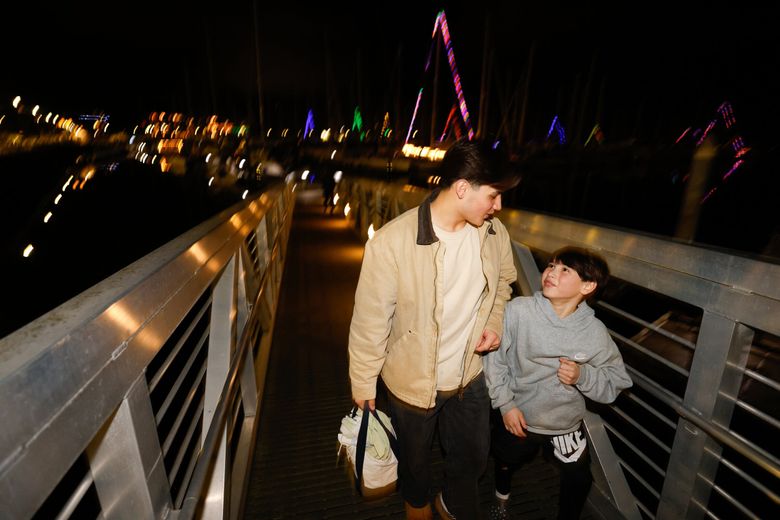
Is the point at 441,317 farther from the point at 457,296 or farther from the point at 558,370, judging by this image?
the point at 558,370

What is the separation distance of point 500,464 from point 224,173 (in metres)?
43.8

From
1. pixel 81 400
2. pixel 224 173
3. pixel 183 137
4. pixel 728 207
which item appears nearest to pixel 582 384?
pixel 81 400

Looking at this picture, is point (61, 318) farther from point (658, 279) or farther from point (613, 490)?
point (613, 490)

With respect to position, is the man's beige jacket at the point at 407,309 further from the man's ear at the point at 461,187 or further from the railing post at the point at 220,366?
the railing post at the point at 220,366

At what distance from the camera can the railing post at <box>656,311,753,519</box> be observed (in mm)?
1710

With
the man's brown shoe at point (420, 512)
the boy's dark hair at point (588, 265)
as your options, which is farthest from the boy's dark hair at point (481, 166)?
the man's brown shoe at point (420, 512)

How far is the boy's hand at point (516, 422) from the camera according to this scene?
2357mm

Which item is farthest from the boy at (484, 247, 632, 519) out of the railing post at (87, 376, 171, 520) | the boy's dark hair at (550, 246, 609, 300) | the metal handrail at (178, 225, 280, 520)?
the railing post at (87, 376, 171, 520)

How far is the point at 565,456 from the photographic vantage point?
2.37 metres

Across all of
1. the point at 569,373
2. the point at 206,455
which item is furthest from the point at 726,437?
the point at 206,455

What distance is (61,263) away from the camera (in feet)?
89.3

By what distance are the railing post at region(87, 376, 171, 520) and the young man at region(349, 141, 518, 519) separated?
1112 mm

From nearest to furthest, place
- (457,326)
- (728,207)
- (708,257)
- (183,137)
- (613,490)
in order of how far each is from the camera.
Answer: (708,257) → (457,326) → (613,490) → (728,207) → (183,137)

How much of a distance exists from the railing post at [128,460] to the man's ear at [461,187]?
1.47 metres
